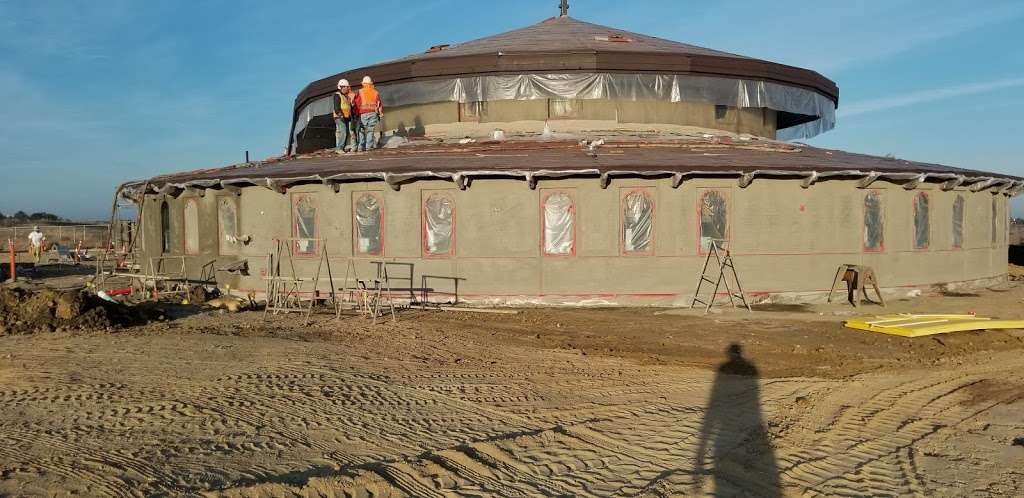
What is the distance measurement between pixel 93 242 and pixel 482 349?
48500mm

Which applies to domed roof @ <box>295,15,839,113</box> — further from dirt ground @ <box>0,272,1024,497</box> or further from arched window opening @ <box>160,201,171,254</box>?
dirt ground @ <box>0,272,1024,497</box>

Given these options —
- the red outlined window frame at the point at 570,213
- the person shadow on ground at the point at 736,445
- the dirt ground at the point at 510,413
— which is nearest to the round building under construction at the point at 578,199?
the red outlined window frame at the point at 570,213

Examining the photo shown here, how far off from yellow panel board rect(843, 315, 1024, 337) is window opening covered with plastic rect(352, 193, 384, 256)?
339 inches

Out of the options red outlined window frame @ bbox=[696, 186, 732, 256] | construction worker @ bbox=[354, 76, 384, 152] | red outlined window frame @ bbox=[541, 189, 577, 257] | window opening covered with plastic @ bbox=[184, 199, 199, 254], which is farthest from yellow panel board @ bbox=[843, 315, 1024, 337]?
window opening covered with plastic @ bbox=[184, 199, 199, 254]

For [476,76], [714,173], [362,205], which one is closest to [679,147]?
[714,173]

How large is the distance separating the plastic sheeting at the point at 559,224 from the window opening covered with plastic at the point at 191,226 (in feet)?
26.8

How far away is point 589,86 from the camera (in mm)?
17094

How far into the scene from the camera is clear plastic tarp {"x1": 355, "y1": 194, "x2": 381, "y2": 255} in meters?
14.5

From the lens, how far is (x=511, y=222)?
1397 cm

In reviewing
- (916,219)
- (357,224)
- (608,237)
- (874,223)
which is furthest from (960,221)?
(357,224)

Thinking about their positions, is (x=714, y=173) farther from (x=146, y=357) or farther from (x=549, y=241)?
(x=146, y=357)

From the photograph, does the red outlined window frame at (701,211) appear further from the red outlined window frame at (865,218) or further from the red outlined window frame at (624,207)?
the red outlined window frame at (865,218)

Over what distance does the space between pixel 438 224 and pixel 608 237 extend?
10.9ft

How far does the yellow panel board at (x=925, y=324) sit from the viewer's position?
10406mm
